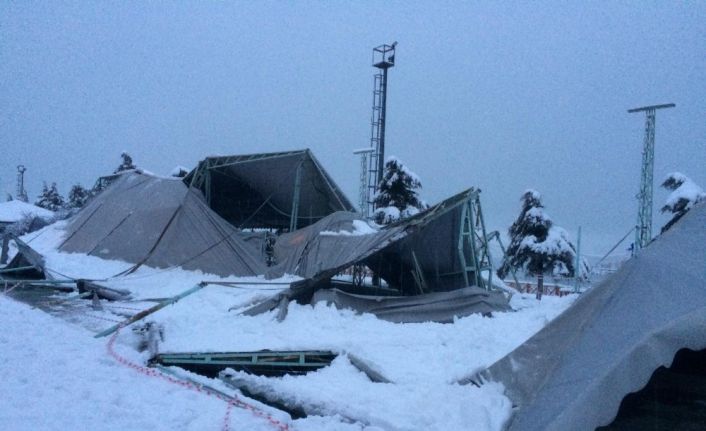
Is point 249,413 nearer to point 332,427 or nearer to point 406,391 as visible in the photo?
point 332,427

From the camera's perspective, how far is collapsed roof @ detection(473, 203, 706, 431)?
288 cm

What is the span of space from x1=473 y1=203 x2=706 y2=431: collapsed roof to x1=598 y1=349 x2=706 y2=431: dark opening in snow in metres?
0.34

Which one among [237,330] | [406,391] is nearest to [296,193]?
[237,330]

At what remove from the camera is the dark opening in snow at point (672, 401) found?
3170 millimetres

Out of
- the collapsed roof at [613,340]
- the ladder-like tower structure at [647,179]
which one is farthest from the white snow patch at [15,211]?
the collapsed roof at [613,340]

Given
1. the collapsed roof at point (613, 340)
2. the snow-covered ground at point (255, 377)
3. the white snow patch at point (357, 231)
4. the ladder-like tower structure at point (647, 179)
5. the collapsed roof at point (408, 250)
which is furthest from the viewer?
the ladder-like tower structure at point (647, 179)

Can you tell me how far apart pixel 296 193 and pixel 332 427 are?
1218cm

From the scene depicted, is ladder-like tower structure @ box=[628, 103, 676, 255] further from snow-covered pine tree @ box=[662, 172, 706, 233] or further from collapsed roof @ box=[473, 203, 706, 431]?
collapsed roof @ box=[473, 203, 706, 431]

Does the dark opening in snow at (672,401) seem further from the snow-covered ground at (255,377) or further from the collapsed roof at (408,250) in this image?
the collapsed roof at (408,250)

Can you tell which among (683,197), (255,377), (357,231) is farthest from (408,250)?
(683,197)

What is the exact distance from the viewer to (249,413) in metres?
4.49

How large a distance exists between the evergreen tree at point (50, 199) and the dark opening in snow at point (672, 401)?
65.9 metres

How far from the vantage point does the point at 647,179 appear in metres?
16.5

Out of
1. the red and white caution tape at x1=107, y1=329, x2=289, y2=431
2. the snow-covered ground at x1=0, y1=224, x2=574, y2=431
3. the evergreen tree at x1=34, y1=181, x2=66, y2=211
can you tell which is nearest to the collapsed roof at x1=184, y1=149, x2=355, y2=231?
the snow-covered ground at x1=0, y1=224, x2=574, y2=431
